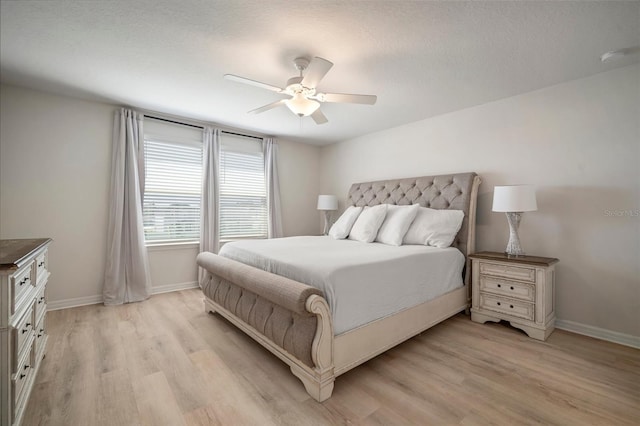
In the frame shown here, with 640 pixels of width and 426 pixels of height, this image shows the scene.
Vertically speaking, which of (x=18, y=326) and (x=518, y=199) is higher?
(x=518, y=199)

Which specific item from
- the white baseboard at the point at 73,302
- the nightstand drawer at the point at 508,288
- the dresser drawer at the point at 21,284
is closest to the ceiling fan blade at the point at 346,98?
the nightstand drawer at the point at 508,288

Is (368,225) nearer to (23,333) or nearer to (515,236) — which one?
(515,236)

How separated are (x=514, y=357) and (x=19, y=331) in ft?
10.5

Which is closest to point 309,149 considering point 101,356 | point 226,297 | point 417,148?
point 417,148

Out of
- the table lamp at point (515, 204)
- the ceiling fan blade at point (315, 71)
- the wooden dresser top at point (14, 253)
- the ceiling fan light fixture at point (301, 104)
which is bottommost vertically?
the wooden dresser top at point (14, 253)

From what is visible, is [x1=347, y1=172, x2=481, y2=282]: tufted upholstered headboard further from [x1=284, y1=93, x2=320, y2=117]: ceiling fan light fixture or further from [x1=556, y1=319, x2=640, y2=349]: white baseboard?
[x1=284, y1=93, x2=320, y2=117]: ceiling fan light fixture

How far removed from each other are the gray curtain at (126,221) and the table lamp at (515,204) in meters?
4.14

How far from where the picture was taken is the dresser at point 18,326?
124cm

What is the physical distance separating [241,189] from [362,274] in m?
3.19

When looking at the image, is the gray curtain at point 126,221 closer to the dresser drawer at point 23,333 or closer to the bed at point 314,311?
the bed at point 314,311

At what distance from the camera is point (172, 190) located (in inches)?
153

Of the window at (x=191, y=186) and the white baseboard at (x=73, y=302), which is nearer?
the white baseboard at (x=73, y=302)

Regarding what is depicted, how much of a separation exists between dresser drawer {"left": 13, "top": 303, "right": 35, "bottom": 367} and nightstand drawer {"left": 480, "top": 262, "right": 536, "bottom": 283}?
348 cm

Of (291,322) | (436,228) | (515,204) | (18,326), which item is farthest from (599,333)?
(18,326)
